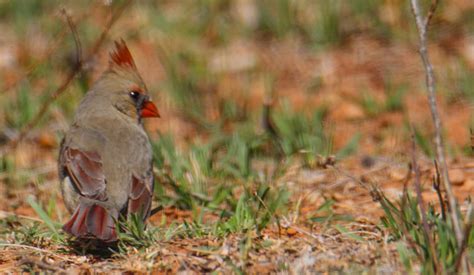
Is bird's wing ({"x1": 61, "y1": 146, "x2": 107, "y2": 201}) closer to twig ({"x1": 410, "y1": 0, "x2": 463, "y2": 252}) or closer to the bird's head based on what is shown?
the bird's head

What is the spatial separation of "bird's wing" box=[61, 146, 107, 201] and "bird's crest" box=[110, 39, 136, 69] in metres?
0.55

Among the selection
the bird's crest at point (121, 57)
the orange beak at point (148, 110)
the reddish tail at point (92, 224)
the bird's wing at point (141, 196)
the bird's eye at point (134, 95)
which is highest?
the bird's crest at point (121, 57)

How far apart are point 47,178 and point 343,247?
233 centimetres

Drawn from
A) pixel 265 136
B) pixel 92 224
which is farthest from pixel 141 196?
pixel 265 136

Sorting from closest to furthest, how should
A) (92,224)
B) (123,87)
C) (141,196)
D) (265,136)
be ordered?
(92,224), (141,196), (123,87), (265,136)

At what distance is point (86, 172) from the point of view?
4223mm

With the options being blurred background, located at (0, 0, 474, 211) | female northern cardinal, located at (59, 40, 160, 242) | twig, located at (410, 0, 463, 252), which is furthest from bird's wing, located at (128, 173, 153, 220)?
twig, located at (410, 0, 463, 252)

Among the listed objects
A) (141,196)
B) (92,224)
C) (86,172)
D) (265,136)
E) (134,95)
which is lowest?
(92,224)

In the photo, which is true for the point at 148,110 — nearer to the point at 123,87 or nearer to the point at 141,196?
the point at 123,87

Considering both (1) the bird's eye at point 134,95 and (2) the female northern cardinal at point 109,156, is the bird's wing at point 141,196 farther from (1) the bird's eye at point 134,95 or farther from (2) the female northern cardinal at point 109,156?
(1) the bird's eye at point 134,95

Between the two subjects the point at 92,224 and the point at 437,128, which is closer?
the point at 437,128

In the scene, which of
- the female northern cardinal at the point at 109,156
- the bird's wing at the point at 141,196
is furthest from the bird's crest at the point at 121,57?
the bird's wing at the point at 141,196

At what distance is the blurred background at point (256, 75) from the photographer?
5629mm

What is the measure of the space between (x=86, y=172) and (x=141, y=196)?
0.26m
